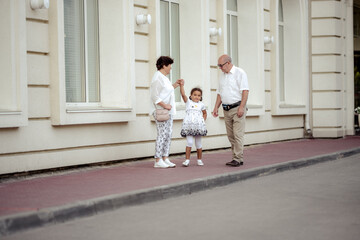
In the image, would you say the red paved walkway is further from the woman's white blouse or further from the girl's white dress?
the woman's white blouse

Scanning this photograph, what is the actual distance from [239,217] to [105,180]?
2860mm

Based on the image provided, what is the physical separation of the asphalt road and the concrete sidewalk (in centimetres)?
13

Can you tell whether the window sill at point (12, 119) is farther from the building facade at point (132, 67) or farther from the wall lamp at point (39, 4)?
the wall lamp at point (39, 4)

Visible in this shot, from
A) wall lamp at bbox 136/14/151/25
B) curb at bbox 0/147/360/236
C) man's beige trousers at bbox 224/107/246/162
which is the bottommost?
curb at bbox 0/147/360/236

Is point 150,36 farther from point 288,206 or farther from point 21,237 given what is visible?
point 21,237

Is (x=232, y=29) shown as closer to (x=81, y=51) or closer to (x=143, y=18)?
(x=143, y=18)

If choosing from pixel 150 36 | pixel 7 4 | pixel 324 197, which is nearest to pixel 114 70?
pixel 150 36

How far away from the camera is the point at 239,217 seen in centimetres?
675

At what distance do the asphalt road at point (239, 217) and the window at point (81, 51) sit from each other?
336 cm

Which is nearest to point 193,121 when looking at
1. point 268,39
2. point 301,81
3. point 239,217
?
point 239,217

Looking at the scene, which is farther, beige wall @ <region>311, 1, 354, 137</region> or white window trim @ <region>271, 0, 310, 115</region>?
beige wall @ <region>311, 1, 354, 137</region>

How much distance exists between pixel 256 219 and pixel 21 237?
7.70 ft

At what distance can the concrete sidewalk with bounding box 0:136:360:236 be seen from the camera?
646 centimetres

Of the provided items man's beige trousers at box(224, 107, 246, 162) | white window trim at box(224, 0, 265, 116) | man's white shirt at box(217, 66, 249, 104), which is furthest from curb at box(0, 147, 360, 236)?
white window trim at box(224, 0, 265, 116)
